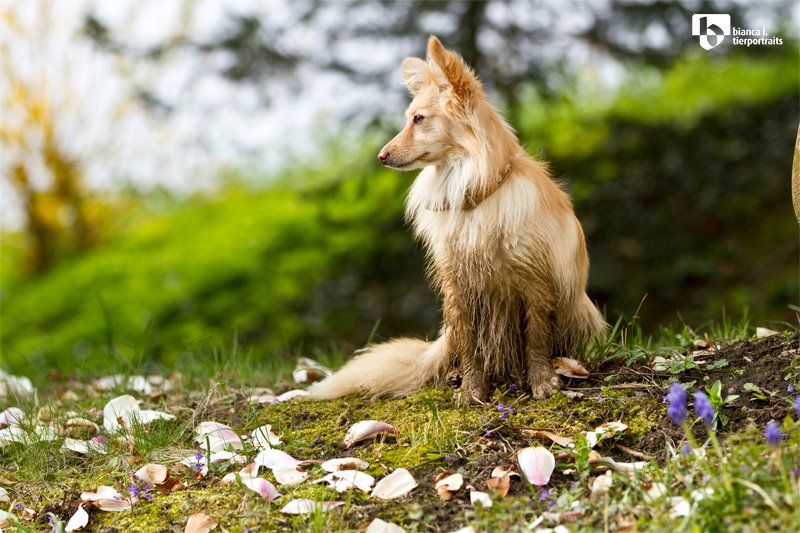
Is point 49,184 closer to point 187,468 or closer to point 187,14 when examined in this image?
point 187,14

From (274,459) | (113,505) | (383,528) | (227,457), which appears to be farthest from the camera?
(227,457)

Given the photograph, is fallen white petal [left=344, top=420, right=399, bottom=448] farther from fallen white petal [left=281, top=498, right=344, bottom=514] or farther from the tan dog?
fallen white petal [left=281, top=498, right=344, bottom=514]

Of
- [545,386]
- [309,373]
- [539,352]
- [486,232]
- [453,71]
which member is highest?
[453,71]

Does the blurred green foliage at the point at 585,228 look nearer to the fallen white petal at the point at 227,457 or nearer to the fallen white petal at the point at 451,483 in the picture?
the fallen white petal at the point at 227,457

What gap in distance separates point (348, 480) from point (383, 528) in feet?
1.23

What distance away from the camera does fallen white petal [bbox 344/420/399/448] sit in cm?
338

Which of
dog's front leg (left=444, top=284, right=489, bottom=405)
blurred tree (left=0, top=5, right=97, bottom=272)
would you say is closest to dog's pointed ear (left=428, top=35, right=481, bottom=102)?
dog's front leg (left=444, top=284, right=489, bottom=405)

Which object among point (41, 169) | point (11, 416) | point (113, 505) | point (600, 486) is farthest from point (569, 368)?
point (41, 169)

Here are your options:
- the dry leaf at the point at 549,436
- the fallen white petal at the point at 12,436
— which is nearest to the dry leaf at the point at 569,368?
the dry leaf at the point at 549,436

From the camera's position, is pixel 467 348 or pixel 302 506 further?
pixel 467 348

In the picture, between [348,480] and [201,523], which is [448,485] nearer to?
[348,480]

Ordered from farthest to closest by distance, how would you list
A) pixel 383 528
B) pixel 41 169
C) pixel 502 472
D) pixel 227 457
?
1. pixel 41 169
2. pixel 227 457
3. pixel 502 472
4. pixel 383 528

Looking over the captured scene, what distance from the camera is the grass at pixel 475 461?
252 cm

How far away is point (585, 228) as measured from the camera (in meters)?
7.64
